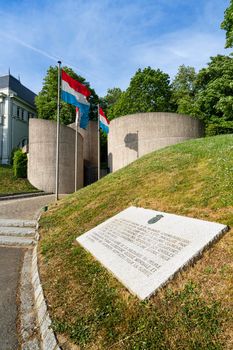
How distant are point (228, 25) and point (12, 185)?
65.3 ft

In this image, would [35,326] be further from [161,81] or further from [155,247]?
[161,81]

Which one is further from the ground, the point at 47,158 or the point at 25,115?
the point at 25,115

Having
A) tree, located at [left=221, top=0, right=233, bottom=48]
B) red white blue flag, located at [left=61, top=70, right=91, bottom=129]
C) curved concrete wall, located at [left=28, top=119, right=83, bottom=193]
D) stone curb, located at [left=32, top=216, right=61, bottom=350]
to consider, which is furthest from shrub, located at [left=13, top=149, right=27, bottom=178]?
stone curb, located at [left=32, top=216, right=61, bottom=350]

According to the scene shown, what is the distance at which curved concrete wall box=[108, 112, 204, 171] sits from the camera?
73.3ft

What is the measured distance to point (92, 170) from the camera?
30.4m

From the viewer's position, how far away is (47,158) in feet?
77.2

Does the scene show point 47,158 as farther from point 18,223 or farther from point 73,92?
point 18,223

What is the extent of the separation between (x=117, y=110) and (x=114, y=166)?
16.0 m

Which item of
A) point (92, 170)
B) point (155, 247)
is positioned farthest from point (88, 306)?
point (92, 170)

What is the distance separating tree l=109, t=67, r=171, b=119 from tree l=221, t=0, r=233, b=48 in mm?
18082

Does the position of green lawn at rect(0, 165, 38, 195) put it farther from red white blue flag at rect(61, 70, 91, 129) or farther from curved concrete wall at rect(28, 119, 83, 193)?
red white blue flag at rect(61, 70, 91, 129)

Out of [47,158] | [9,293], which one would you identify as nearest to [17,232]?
[9,293]

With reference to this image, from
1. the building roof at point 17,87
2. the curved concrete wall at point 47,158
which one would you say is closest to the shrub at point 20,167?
the curved concrete wall at point 47,158

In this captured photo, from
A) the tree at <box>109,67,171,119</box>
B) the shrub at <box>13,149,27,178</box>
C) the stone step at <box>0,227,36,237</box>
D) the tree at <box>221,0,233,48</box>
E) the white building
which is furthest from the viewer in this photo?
the tree at <box>109,67,171,119</box>
